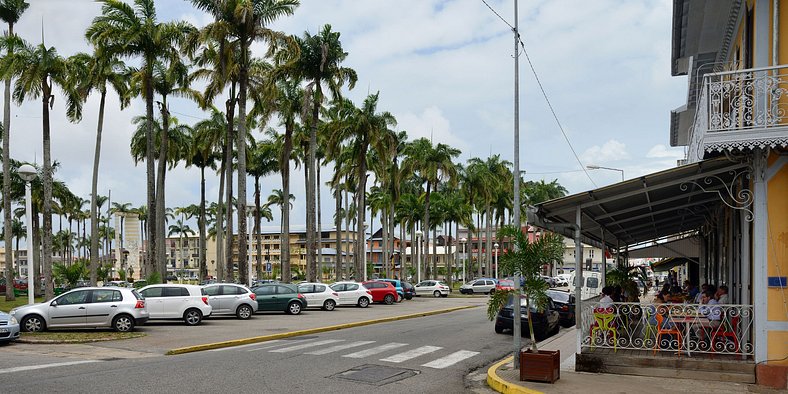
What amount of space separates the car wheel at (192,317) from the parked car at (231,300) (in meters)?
1.98

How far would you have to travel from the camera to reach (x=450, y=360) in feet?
51.8

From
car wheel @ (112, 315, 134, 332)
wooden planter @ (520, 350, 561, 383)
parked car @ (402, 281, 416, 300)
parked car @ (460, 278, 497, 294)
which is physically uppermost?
wooden planter @ (520, 350, 561, 383)

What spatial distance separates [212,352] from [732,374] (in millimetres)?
11647

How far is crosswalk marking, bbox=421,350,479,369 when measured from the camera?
14820 mm

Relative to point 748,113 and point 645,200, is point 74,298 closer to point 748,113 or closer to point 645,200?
point 645,200

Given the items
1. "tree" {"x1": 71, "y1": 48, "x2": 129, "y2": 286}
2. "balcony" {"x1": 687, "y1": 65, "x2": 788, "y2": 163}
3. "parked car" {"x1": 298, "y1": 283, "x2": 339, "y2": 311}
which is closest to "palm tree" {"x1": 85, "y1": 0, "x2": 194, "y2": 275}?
"tree" {"x1": 71, "y1": 48, "x2": 129, "y2": 286}

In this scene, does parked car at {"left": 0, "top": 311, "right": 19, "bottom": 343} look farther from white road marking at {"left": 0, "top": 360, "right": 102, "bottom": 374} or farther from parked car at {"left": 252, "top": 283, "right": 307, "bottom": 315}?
parked car at {"left": 252, "top": 283, "right": 307, "bottom": 315}

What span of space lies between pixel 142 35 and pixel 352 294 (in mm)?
18201

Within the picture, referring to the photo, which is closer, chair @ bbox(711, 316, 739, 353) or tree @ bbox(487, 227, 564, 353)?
chair @ bbox(711, 316, 739, 353)

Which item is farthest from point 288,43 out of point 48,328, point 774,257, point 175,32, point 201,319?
point 774,257

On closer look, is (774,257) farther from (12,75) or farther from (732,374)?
(12,75)

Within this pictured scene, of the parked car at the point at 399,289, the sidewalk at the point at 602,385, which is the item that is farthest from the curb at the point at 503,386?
the parked car at the point at 399,289

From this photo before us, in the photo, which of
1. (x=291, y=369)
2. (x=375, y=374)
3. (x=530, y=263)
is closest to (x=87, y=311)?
(x=291, y=369)

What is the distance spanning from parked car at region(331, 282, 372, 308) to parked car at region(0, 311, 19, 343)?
64.2ft
